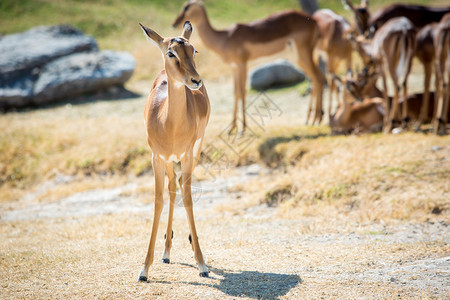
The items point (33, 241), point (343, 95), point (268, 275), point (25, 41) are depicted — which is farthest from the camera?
point (25, 41)

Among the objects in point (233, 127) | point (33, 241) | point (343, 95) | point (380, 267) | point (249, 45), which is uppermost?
point (249, 45)

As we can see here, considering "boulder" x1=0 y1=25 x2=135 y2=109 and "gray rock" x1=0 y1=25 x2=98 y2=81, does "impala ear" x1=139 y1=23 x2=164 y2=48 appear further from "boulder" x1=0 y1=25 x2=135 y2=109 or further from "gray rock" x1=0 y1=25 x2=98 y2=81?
"gray rock" x1=0 y1=25 x2=98 y2=81

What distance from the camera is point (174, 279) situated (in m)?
4.29

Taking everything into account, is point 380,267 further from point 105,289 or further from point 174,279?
point 105,289

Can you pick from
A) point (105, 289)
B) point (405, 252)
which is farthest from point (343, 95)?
point (105, 289)

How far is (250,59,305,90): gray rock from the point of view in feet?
48.9

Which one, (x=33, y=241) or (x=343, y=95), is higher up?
(x=343, y=95)

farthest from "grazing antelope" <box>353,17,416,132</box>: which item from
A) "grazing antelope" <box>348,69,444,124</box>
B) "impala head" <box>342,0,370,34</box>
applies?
"impala head" <box>342,0,370,34</box>

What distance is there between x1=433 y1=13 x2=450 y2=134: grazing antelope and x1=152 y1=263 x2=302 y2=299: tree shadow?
529 cm

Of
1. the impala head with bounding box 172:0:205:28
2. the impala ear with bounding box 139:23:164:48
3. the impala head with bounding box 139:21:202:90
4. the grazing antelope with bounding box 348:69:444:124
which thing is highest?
the impala head with bounding box 172:0:205:28

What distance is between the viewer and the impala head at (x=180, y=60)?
13.0ft

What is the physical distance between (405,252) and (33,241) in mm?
4303

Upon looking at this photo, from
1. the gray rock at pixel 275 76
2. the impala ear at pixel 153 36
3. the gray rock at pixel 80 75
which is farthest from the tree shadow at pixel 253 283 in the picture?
the gray rock at pixel 80 75

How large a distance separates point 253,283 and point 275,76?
37.4 ft
